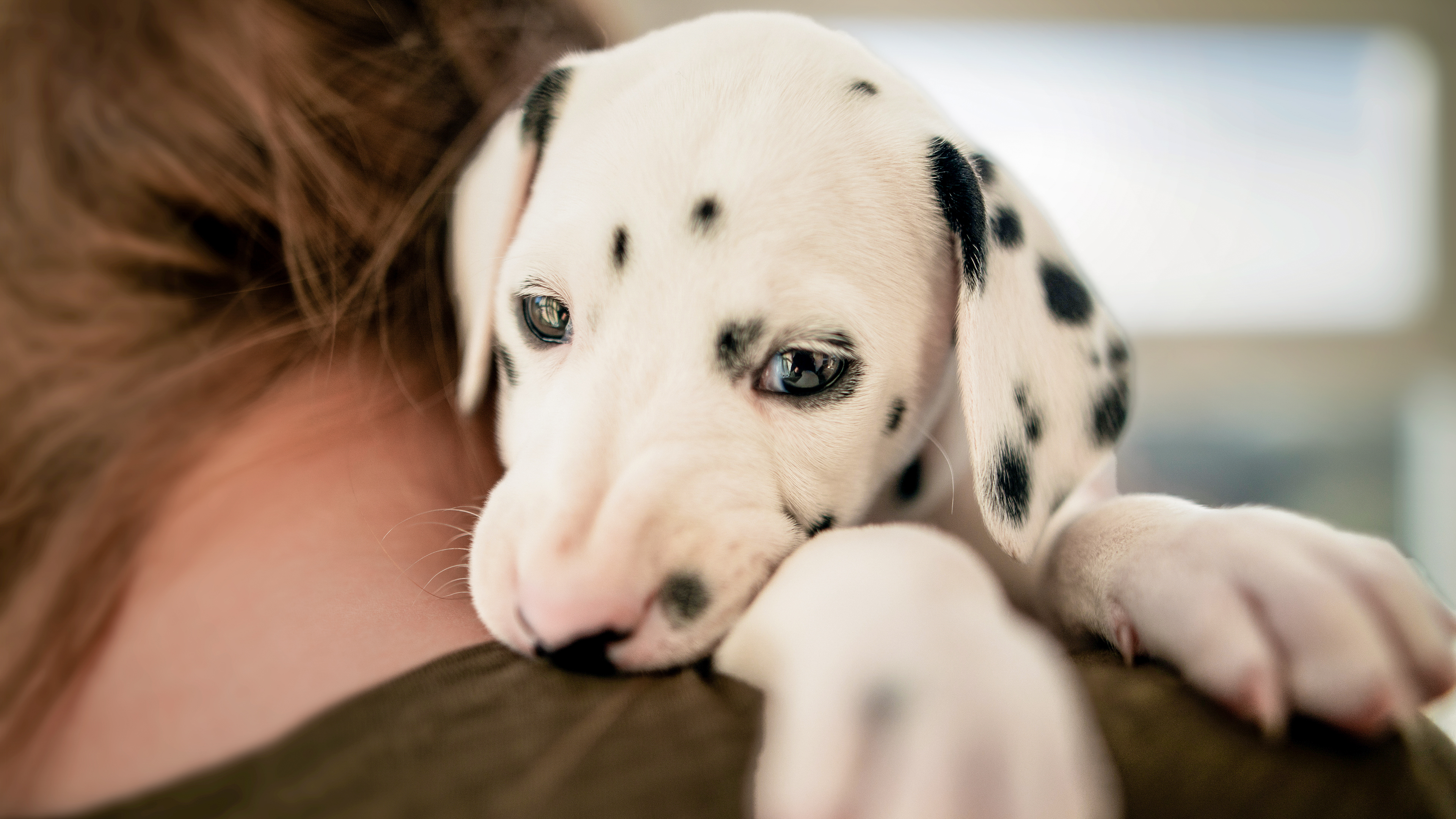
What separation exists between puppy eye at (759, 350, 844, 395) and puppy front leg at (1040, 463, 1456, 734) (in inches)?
16.6

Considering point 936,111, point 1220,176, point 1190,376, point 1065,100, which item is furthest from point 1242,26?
point 936,111

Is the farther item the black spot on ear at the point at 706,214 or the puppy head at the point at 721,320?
the black spot on ear at the point at 706,214

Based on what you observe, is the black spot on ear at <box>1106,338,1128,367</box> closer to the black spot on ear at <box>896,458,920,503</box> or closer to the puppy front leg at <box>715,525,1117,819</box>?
the black spot on ear at <box>896,458,920,503</box>

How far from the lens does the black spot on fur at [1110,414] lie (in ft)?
3.80

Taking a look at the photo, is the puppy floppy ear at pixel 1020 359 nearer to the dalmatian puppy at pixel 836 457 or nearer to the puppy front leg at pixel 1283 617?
the dalmatian puppy at pixel 836 457

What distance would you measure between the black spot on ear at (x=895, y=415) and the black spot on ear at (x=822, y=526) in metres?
0.15

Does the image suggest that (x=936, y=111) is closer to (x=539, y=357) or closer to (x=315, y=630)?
(x=539, y=357)

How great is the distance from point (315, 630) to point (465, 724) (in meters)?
0.21

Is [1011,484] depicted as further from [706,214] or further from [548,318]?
[548,318]

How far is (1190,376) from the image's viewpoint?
5160 millimetres

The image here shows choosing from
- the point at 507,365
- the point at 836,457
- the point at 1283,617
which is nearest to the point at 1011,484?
the point at 836,457

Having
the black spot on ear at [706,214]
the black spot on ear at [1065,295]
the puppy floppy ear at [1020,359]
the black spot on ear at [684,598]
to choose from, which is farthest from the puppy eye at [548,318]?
the black spot on ear at [1065,295]

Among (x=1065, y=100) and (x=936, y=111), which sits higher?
(x=936, y=111)

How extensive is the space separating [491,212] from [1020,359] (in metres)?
0.80
